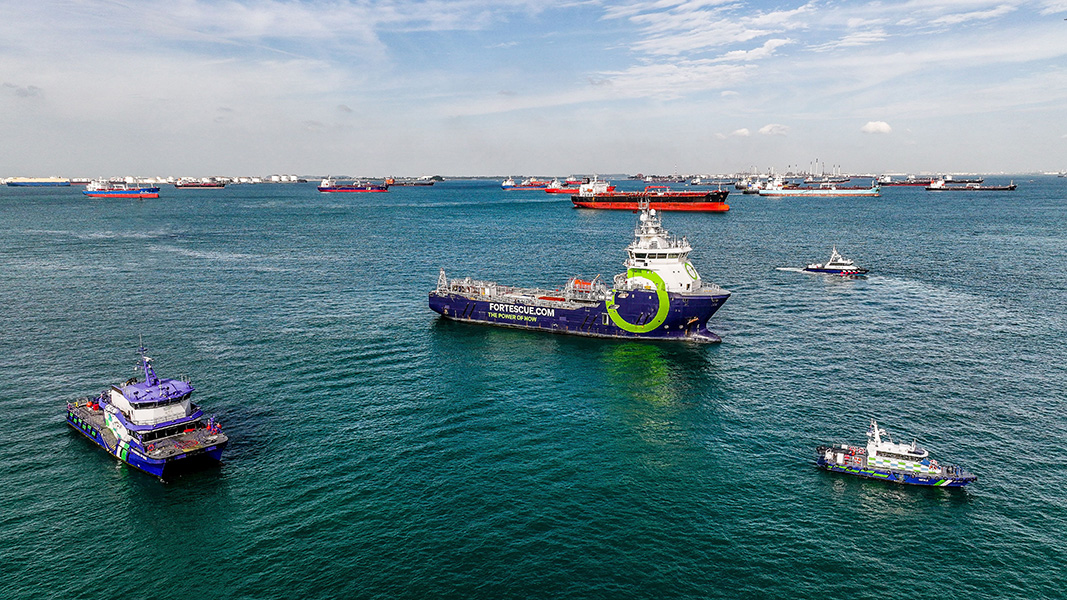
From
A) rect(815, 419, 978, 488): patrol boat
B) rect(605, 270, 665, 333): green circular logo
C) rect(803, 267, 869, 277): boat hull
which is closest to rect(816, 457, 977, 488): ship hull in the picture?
rect(815, 419, 978, 488): patrol boat

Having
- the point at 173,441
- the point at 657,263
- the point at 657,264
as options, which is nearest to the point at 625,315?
the point at 657,264

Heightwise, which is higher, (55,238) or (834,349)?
(55,238)

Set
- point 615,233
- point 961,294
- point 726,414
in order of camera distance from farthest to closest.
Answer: point 615,233
point 961,294
point 726,414

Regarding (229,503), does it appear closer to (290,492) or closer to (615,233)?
(290,492)

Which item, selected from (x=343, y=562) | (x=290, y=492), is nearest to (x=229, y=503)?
(x=290, y=492)

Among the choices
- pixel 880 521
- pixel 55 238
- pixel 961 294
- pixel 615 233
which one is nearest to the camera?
pixel 880 521

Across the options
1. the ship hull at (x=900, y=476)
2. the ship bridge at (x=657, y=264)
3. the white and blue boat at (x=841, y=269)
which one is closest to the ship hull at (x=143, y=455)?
the ship hull at (x=900, y=476)

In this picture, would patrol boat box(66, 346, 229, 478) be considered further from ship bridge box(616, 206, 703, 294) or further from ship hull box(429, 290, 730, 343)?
ship bridge box(616, 206, 703, 294)

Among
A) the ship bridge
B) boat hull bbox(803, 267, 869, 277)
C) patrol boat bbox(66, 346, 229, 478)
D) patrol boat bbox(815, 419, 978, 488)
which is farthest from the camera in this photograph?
boat hull bbox(803, 267, 869, 277)
